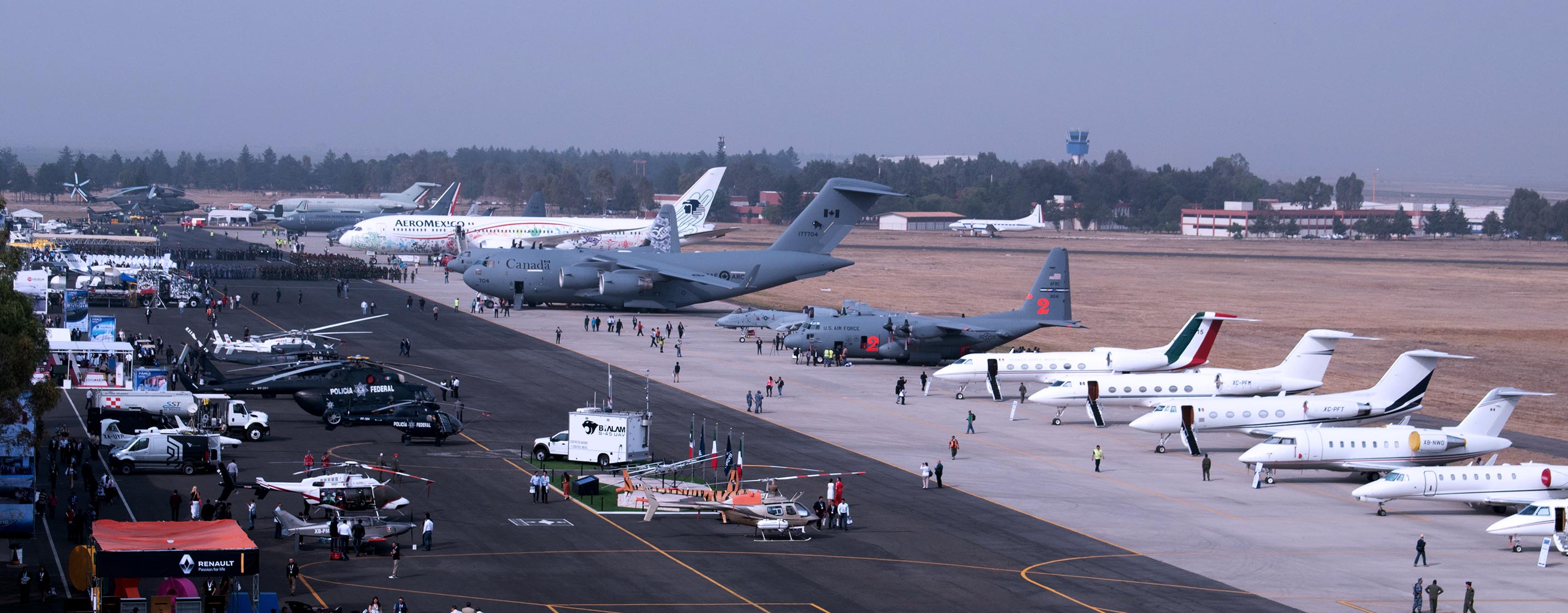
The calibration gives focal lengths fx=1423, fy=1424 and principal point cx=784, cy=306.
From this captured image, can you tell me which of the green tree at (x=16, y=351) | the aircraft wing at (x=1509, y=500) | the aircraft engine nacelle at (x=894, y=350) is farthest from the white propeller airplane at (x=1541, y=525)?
the green tree at (x=16, y=351)

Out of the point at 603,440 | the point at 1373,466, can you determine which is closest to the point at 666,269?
the point at 603,440

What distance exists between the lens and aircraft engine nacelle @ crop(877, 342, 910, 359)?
7656cm

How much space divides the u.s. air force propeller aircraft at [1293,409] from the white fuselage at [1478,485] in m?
8.73

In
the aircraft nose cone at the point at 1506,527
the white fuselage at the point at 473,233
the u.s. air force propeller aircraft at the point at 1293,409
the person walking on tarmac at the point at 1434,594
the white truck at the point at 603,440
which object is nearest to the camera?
the person walking on tarmac at the point at 1434,594

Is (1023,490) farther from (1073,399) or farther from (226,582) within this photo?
(226,582)

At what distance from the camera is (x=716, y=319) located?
99625mm

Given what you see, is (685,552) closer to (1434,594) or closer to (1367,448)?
(1434,594)

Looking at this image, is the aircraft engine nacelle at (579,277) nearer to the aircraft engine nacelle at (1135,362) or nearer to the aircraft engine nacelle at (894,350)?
the aircraft engine nacelle at (894,350)

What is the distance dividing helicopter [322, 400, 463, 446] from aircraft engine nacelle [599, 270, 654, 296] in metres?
41.3

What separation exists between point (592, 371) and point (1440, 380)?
149 ft

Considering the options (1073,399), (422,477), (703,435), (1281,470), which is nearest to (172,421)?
(422,477)

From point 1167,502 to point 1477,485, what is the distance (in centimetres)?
983

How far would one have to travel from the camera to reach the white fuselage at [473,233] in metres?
143

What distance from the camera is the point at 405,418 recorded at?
51.7m
